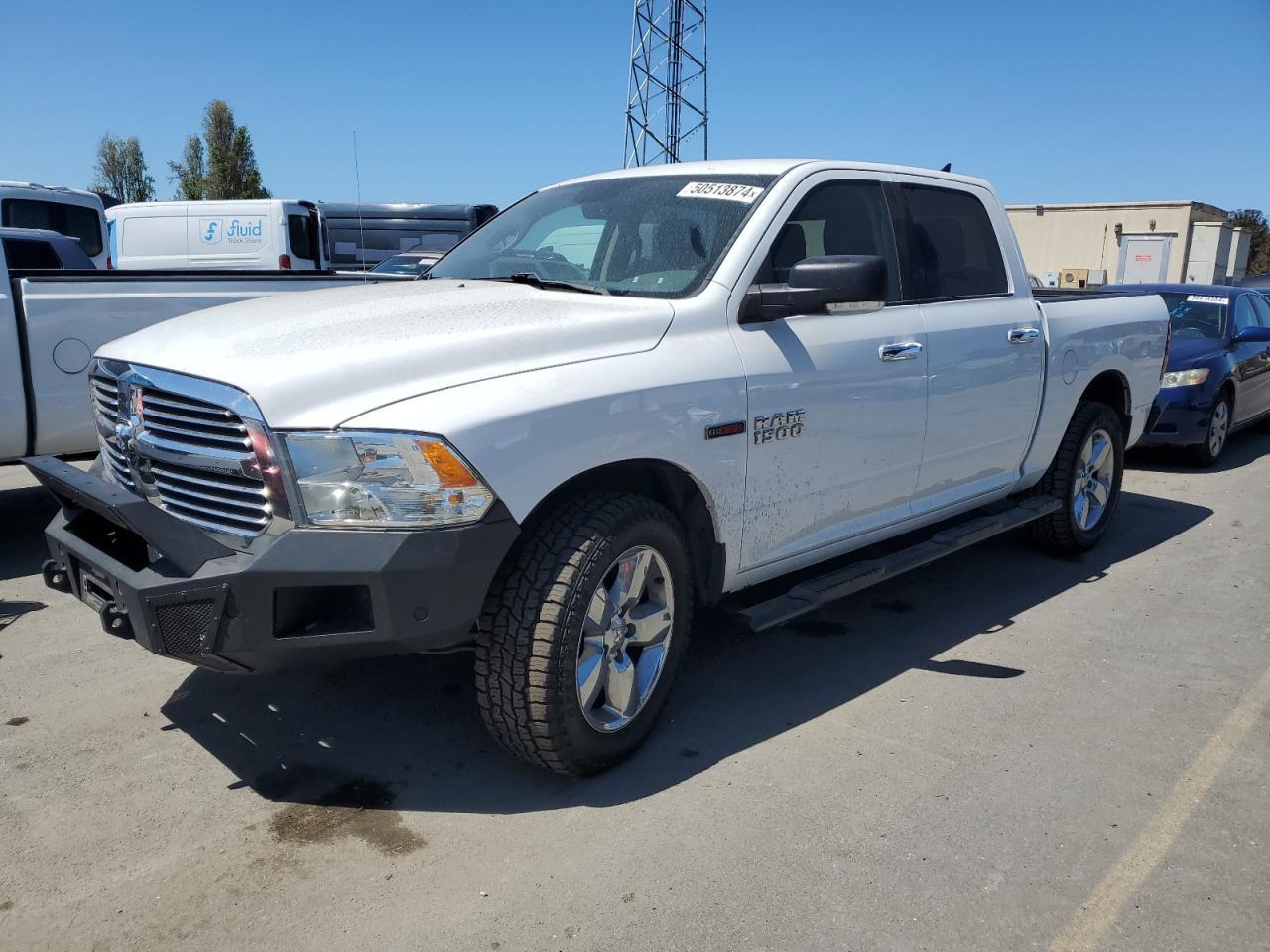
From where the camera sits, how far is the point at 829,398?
3.83m

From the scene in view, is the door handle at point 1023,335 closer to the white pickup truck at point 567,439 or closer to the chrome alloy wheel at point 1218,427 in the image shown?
the white pickup truck at point 567,439

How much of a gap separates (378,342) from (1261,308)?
1041 centimetres

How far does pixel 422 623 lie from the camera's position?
2.78m

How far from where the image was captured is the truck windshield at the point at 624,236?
3734 mm

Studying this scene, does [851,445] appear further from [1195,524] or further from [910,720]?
[1195,524]

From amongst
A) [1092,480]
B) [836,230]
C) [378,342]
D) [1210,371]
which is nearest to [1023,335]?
[836,230]

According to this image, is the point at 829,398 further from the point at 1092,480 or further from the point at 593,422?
the point at 1092,480

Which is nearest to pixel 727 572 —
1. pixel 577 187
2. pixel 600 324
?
pixel 600 324

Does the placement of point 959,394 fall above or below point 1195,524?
above

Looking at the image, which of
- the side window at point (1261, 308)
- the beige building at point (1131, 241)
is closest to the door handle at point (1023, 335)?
the side window at point (1261, 308)

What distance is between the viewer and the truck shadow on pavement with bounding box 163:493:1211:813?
3.30 metres

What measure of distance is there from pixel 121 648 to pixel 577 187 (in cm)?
277

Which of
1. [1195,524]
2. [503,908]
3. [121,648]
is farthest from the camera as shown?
[1195,524]

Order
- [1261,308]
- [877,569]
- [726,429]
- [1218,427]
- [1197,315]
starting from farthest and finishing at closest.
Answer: [1261,308]
[1197,315]
[1218,427]
[877,569]
[726,429]
